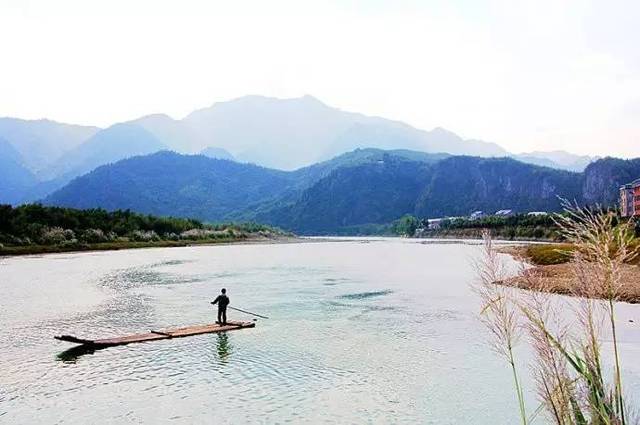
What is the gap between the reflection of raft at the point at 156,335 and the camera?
19969 mm

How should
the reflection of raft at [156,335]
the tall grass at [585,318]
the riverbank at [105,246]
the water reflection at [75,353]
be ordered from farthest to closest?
the riverbank at [105,246] → the reflection of raft at [156,335] → the water reflection at [75,353] → the tall grass at [585,318]

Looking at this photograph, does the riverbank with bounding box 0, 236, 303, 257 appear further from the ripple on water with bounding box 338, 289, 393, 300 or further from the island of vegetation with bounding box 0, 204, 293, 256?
the ripple on water with bounding box 338, 289, 393, 300

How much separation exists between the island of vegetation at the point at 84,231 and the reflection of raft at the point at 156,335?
2261 inches

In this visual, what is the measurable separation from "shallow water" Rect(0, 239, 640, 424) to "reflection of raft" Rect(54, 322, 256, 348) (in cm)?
38

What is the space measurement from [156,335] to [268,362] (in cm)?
559

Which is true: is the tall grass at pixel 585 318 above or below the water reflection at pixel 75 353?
above

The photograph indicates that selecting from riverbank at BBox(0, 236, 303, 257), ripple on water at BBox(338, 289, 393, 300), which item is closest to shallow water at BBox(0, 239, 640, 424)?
ripple on water at BBox(338, 289, 393, 300)

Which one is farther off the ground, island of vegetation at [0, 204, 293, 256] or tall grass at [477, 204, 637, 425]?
island of vegetation at [0, 204, 293, 256]

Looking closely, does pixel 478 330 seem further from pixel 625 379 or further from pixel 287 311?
pixel 287 311

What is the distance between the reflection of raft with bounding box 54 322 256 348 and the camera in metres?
20.0

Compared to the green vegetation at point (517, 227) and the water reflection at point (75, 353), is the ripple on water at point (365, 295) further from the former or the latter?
the green vegetation at point (517, 227)

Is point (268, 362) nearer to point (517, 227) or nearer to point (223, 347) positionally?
point (223, 347)

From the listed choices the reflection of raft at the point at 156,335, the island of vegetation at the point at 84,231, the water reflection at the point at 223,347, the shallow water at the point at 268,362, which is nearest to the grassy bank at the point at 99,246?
the island of vegetation at the point at 84,231

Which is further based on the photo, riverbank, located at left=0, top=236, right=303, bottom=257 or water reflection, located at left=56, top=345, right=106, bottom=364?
riverbank, located at left=0, top=236, right=303, bottom=257
